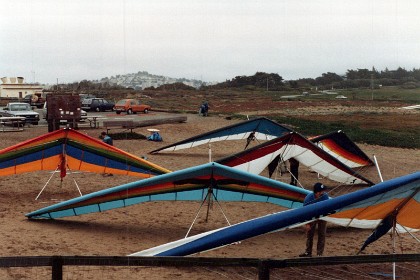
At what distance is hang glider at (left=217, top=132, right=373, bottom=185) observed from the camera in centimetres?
1016

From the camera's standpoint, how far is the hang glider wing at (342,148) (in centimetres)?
1385

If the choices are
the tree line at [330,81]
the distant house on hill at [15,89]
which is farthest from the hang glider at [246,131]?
the distant house on hill at [15,89]

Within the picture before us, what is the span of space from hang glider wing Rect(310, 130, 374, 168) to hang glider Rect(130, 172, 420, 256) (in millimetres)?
7645

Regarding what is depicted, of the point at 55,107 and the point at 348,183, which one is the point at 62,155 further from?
the point at 55,107

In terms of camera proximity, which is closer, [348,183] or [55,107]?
[348,183]

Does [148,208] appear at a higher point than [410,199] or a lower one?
lower

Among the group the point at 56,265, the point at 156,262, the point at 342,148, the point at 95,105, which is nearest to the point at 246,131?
the point at 342,148

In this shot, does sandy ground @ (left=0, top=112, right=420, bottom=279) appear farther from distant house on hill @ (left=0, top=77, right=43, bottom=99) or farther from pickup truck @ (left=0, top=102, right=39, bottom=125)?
distant house on hill @ (left=0, top=77, right=43, bottom=99)

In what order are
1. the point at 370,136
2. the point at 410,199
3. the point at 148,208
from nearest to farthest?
the point at 410,199
the point at 148,208
the point at 370,136

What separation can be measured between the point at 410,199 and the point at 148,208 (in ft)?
17.9

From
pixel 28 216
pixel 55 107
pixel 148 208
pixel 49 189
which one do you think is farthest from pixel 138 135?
pixel 28 216

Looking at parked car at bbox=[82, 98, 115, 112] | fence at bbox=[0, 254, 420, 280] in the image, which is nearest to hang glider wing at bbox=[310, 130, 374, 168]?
fence at bbox=[0, 254, 420, 280]

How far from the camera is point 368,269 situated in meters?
6.75

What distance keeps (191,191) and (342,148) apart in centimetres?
747
